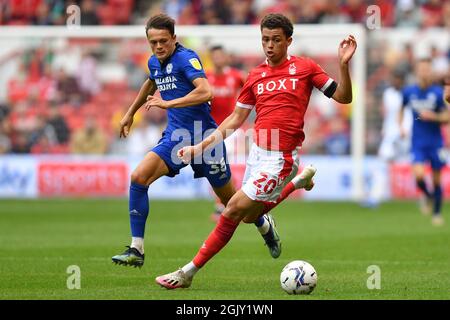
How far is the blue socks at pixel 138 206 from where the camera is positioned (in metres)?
9.98

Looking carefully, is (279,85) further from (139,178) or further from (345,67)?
(139,178)

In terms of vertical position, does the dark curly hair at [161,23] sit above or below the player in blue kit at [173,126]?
above

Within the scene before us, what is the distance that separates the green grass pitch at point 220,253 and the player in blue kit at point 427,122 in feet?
3.16

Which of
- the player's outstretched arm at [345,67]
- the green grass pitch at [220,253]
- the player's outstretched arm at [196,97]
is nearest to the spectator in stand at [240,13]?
the green grass pitch at [220,253]

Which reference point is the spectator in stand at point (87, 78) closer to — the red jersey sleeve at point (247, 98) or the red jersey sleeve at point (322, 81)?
the red jersey sleeve at point (247, 98)

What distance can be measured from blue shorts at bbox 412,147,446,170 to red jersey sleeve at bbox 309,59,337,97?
9.23 metres

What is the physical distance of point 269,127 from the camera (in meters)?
9.06

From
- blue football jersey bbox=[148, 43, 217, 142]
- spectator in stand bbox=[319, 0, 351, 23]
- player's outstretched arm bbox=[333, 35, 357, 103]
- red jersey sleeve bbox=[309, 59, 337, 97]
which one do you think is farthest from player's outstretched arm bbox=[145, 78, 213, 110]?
spectator in stand bbox=[319, 0, 351, 23]

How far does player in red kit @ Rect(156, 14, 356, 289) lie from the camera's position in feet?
29.3

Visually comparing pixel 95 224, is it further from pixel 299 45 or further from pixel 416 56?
pixel 416 56

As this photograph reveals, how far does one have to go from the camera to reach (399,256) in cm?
1212

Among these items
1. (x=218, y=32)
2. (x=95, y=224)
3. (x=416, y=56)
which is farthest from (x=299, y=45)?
(x=95, y=224)

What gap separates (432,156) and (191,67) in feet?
29.2

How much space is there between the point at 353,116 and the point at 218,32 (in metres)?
3.56
